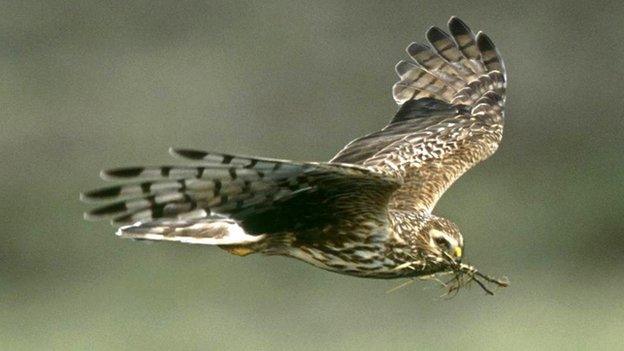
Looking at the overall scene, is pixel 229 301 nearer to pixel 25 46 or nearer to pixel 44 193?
pixel 44 193

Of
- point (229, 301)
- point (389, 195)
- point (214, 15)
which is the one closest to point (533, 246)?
point (229, 301)

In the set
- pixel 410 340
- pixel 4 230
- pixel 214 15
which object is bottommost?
pixel 410 340

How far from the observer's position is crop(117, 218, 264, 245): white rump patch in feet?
38.9

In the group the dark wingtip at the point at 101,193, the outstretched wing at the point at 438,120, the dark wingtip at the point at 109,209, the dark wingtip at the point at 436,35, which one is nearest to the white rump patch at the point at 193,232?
the dark wingtip at the point at 109,209

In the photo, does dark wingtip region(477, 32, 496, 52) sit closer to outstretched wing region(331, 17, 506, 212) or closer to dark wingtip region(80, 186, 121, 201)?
outstretched wing region(331, 17, 506, 212)

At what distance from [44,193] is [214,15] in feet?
14.4

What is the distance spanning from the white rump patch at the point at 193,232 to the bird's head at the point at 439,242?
2.63 ft

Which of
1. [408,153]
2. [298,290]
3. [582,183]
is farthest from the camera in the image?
[582,183]

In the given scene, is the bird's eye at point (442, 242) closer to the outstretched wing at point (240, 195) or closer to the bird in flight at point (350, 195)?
the bird in flight at point (350, 195)

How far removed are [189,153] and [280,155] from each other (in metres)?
13.5

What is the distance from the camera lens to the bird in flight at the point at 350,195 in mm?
11289

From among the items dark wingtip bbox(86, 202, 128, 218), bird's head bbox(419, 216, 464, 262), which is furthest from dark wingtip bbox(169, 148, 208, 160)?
bird's head bbox(419, 216, 464, 262)

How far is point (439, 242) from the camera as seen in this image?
40.4 feet

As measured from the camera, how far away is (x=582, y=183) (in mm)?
26078
